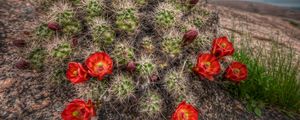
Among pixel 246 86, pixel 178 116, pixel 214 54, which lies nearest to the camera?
pixel 178 116

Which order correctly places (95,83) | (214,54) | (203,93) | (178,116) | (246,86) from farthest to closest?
1. (246,86)
2. (203,93)
3. (214,54)
4. (95,83)
5. (178,116)

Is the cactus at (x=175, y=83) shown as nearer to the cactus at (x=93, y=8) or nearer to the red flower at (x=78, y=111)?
the red flower at (x=78, y=111)

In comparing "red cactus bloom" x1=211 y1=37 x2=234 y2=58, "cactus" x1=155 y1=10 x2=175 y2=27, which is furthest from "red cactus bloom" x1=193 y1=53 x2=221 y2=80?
"cactus" x1=155 y1=10 x2=175 y2=27

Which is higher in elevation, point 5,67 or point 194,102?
point 5,67

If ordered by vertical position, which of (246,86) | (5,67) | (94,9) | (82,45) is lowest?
(246,86)

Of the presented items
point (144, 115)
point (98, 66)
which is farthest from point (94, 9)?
point (144, 115)

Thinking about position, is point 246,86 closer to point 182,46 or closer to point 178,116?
point 182,46

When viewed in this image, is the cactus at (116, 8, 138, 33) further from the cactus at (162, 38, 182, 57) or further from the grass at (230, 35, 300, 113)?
the grass at (230, 35, 300, 113)
